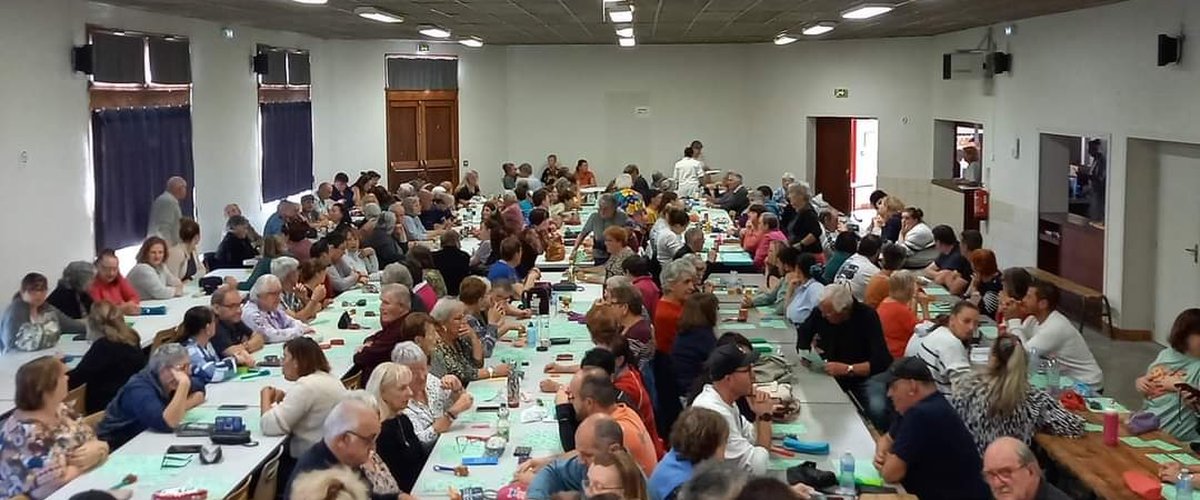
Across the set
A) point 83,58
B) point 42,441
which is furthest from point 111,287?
point 42,441

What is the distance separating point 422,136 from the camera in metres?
22.2

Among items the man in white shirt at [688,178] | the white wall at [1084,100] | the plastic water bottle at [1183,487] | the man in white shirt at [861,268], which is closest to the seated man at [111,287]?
the man in white shirt at [861,268]

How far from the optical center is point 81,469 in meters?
5.64

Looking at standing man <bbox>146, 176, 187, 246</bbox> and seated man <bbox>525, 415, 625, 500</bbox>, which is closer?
seated man <bbox>525, 415, 625, 500</bbox>

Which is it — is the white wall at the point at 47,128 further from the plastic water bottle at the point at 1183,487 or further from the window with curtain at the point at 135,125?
the plastic water bottle at the point at 1183,487

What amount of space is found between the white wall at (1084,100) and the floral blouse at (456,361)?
697 cm

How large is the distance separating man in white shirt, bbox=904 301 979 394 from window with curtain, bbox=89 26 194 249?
27.7 feet

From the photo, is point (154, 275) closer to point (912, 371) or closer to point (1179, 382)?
point (912, 371)

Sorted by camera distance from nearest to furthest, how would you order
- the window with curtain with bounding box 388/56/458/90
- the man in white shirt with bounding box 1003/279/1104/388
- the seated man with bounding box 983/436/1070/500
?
the seated man with bounding box 983/436/1070/500 < the man in white shirt with bounding box 1003/279/1104/388 < the window with curtain with bounding box 388/56/458/90

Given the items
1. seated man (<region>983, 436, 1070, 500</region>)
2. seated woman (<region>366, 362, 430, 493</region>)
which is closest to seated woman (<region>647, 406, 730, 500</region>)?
seated man (<region>983, 436, 1070, 500</region>)

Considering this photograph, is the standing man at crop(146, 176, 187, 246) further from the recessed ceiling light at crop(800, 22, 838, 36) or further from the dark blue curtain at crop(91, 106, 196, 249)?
the recessed ceiling light at crop(800, 22, 838, 36)

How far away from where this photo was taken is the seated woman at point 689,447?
486 cm

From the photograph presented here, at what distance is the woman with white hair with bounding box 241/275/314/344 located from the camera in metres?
8.72

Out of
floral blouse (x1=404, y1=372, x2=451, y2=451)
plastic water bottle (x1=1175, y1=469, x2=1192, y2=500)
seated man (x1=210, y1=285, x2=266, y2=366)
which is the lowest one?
plastic water bottle (x1=1175, y1=469, x2=1192, y2=500)
